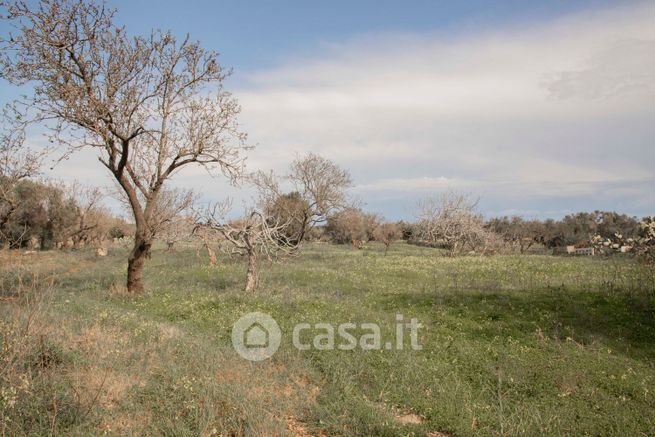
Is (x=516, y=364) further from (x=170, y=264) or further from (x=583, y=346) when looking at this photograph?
(x=170, y=264)

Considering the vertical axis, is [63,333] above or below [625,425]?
above

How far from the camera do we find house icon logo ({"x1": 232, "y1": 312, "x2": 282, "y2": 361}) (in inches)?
437

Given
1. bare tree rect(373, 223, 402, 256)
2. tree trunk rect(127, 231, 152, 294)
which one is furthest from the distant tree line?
bare tree rect(373, 223, 402, 256)

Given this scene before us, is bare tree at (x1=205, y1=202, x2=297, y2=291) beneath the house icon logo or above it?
above

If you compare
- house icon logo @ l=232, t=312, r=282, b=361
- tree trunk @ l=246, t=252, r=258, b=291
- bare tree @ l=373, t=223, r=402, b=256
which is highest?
bare tree @ l=373, t=223, r=402, b=256

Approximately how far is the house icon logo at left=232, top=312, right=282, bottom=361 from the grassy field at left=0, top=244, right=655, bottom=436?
303 mm

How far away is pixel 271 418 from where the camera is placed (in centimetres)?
717

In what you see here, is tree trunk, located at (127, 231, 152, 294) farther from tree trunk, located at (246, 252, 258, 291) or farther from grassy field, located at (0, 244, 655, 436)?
tree trunk, located at (246, 252, 258, 291)

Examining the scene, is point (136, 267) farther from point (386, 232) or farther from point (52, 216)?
point (386, 232)

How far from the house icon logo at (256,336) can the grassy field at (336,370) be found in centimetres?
30

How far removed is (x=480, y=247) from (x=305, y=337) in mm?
42252

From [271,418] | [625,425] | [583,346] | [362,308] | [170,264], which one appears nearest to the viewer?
[271,418]

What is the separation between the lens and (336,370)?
10102 millimetres

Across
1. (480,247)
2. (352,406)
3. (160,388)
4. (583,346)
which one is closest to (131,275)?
(160,388)
